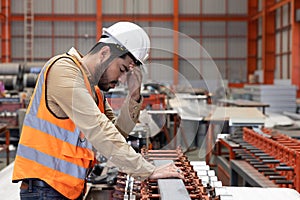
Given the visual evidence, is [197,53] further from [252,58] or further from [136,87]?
[136,87]

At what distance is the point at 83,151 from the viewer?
6.49 feet

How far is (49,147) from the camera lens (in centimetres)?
193

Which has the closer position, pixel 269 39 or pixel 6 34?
pixel 269 39

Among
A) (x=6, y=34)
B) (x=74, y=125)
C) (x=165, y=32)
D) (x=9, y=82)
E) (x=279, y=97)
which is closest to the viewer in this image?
(x=74, y=125)

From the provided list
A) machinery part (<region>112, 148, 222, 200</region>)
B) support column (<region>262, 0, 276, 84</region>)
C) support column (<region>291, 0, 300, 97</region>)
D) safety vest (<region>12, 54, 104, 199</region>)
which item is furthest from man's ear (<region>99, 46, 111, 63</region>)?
support column (<region>262, 0, 276, 84</region>)

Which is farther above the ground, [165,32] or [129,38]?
[165,32]

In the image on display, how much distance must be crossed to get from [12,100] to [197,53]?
1087 centimetres

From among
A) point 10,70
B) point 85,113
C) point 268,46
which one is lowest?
point 85,113

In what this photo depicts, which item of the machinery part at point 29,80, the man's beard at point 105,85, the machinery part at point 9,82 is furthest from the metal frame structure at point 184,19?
A: the man's beard at point 105,85

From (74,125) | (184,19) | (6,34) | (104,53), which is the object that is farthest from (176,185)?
(6,34)

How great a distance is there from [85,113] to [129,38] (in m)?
0.39

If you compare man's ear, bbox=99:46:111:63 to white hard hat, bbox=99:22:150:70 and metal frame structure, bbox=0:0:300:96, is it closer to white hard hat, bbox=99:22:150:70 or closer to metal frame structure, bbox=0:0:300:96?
white hard hat, bbox=99:22:150:70

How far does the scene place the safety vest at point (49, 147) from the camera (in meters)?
1.92

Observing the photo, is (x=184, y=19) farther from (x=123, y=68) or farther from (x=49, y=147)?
(x=49, y=147)
